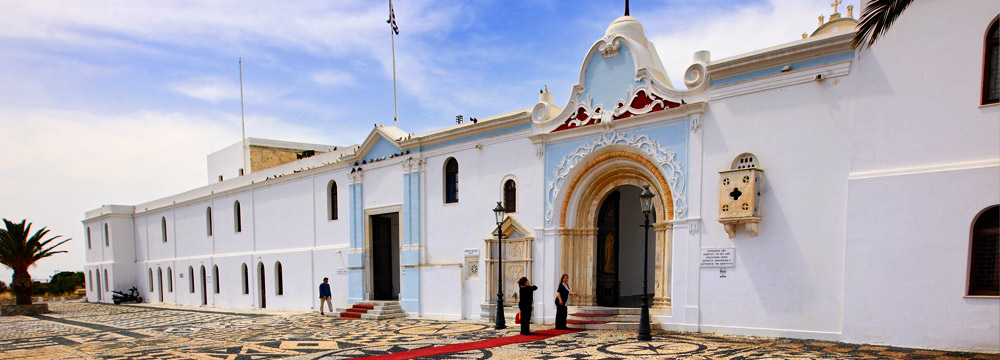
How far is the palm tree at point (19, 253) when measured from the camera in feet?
92.3

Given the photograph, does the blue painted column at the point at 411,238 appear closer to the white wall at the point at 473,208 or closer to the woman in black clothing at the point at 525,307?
the white wall at the point at 473,208

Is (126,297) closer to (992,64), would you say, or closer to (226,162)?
(226,162)

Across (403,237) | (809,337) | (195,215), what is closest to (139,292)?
(195,215)

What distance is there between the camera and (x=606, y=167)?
13.8 m

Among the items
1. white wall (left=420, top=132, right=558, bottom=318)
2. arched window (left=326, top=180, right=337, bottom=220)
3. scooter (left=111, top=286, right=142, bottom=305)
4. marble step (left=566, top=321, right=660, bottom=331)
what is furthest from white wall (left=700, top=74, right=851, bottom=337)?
scooter (left=111, top=286, right=142, bottom=305)

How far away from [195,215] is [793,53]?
27561 millimetres

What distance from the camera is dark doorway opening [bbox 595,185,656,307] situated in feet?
48.0

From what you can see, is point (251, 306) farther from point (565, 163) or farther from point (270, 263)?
point (565, 163)

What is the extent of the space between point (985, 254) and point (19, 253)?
1425 inches

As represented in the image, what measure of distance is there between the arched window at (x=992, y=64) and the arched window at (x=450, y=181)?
12.0 metres

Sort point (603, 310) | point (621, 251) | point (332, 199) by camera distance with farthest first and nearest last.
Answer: point (332, 199), point (621, 251), point (603, 310)

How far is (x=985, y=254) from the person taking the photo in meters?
8.77

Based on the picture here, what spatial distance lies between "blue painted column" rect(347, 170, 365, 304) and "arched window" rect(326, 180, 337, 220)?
1.41 m

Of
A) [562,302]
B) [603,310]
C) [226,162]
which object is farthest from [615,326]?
[226,162]
